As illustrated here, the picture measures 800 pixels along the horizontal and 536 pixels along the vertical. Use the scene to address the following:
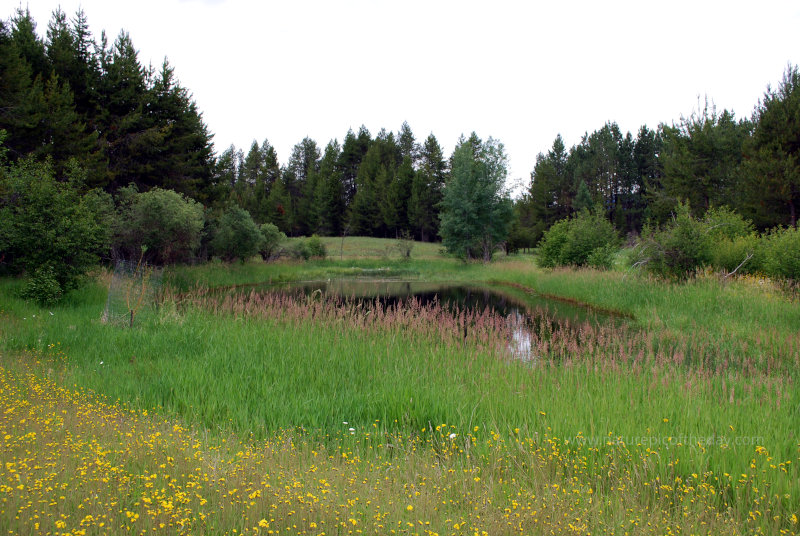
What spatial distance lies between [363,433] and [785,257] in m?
15.0

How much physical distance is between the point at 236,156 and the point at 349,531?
90.4 metres

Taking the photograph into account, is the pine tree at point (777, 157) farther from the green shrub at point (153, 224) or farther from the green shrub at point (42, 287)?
the green shrub at point (42, 287)

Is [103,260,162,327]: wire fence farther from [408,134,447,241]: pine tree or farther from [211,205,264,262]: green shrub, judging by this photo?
[408,134,447,241]: pine tree

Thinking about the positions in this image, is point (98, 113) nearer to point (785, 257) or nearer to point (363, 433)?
point (363, 433)

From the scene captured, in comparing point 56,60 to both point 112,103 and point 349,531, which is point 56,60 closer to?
point 112,103

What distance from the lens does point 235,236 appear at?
28.9m

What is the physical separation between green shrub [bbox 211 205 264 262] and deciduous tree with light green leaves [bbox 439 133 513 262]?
58.1ft

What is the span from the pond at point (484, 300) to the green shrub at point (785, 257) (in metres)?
4.64

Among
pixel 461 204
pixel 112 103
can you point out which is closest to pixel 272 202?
pixel 461 204

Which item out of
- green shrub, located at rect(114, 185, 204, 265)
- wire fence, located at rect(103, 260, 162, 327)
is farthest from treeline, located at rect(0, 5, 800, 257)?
wire fence, located at rect(103, 260, 162, 327)

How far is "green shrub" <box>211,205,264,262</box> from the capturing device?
28.7 meters

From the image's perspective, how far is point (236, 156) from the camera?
281ft

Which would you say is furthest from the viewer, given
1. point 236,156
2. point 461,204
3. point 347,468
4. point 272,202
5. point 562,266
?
point 236,156

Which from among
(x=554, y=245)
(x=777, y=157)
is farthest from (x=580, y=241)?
(x=777, y=157)
